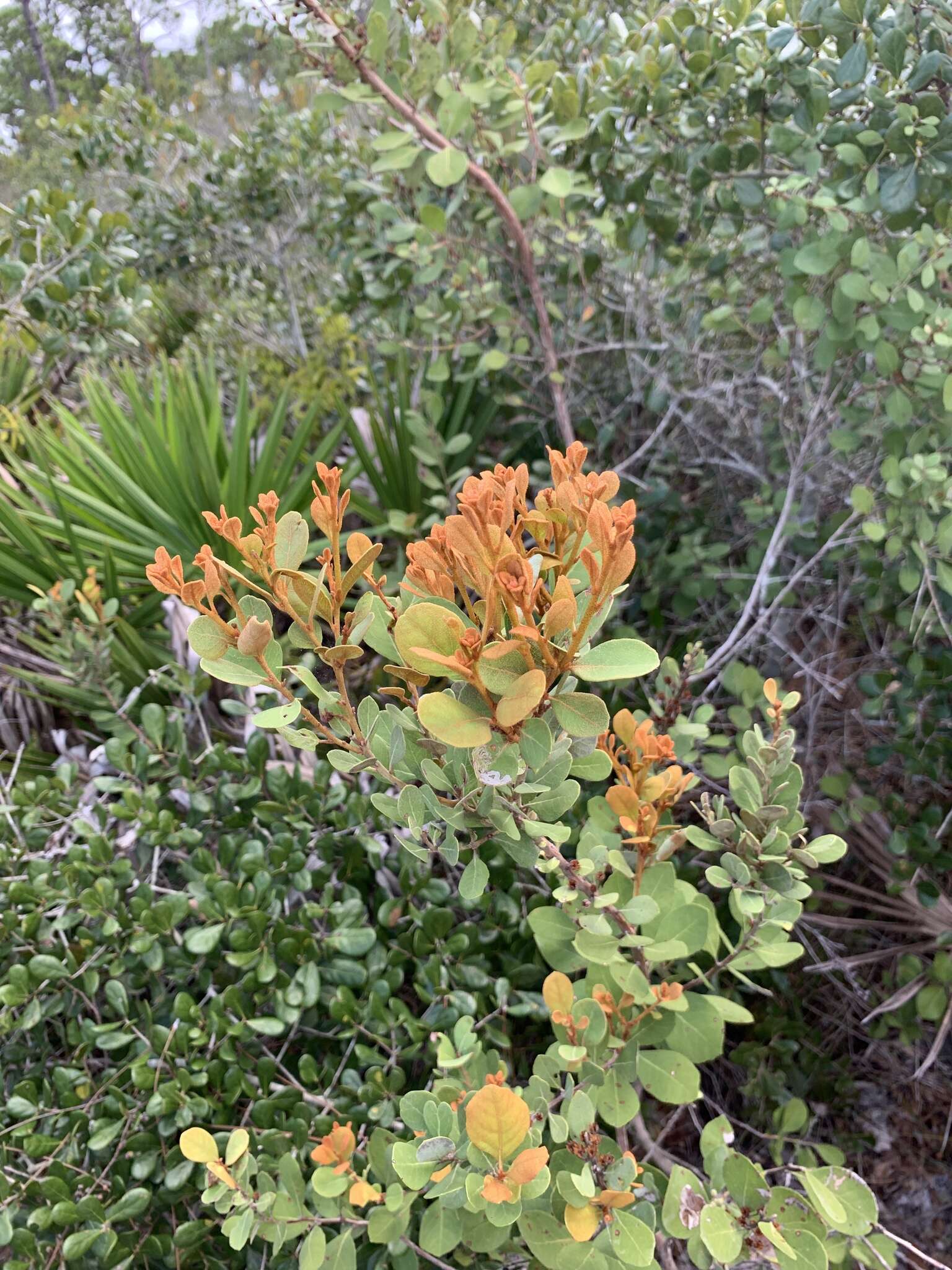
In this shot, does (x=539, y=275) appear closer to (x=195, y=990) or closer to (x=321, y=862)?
(x=321, y=862)

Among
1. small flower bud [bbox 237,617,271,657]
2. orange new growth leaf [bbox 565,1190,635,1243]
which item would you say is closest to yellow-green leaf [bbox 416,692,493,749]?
small flower bud [bbox 237,617,271,657]

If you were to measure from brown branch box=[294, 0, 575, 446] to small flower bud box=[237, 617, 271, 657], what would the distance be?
952 mm

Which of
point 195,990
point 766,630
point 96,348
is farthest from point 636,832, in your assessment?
point 96,348

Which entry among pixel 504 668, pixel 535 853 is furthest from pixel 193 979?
pixel 504 668

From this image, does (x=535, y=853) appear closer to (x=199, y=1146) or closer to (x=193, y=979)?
(x=199, y=1146)

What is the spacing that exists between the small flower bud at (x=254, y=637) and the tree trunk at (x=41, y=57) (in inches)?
429

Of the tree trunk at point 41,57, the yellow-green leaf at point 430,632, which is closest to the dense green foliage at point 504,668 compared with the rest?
the yellow-green leaf at point 430,632

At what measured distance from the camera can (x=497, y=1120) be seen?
0.51 m

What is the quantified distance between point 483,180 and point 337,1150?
1.46 meters

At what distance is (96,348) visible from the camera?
5.19 ft

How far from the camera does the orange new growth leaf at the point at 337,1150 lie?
72 cm

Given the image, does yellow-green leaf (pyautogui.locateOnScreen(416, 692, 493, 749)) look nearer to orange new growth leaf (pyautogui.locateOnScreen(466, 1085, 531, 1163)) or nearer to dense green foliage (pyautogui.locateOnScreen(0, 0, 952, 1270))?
dense green foliage (pyautogui.locateOnScreen(0, 0, 952, 1270))

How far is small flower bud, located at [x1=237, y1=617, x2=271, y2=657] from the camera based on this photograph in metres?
0.50

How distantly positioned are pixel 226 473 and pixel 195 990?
4.04 feet
